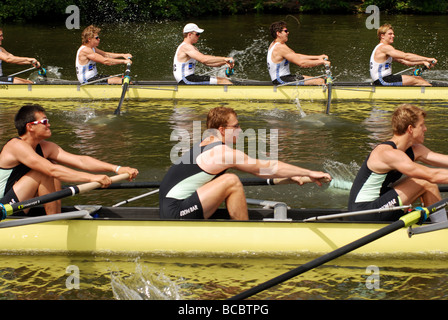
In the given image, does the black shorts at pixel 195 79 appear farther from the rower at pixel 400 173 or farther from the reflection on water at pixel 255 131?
the rower at pixel 400 173

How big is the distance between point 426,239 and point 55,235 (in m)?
4.25

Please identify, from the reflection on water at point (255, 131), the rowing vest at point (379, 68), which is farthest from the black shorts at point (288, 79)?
the rowing vest at point (379, 68)

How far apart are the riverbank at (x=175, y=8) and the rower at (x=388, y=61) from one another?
1893 cm

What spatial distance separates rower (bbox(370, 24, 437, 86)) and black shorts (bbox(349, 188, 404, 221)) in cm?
784

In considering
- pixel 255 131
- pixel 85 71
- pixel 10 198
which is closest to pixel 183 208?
pixel 10 198

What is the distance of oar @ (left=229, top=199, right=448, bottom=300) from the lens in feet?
19.8

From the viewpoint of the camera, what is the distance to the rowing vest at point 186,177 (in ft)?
23.8

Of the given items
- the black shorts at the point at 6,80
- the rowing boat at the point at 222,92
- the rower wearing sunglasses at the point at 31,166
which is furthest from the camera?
the black shorts at the point at 6,80

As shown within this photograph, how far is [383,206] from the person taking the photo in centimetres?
725

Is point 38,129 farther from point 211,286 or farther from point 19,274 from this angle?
point 211,286

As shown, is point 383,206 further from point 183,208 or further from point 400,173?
point 183,208

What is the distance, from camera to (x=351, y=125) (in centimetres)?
Answer: 1361

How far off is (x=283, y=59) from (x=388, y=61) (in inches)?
93.4

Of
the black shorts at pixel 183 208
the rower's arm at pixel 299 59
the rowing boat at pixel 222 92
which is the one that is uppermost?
the rower's arm at pixel 299 59
